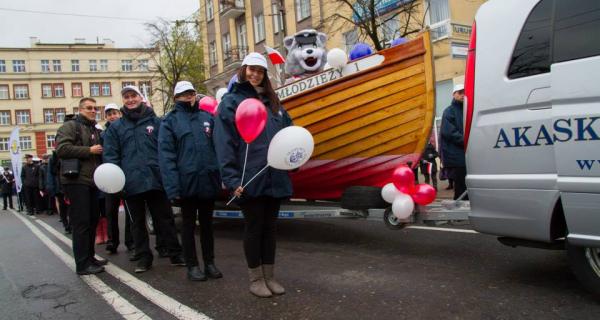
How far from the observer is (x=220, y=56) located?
32.8 metres

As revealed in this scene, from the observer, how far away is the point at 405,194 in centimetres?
474

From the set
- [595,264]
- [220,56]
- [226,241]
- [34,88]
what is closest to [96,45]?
[34,88]

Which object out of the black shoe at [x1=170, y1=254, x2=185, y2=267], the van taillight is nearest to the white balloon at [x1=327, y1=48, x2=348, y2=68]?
the van taillight

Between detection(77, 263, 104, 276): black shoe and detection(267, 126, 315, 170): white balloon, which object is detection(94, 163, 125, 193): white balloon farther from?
detection(267, 126, 315, 170): white balloon

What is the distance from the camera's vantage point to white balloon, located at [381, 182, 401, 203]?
15.8 ft

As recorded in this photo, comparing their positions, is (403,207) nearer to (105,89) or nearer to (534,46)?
(534,46)

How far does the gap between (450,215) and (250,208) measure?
5.94 feet

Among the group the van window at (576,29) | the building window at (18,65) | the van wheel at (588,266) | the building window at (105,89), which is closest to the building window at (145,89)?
the van window at (576,29)

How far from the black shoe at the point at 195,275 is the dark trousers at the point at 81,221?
128 cm

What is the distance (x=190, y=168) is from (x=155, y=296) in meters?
1.09

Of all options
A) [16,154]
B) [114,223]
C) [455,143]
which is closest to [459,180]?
[455,143]

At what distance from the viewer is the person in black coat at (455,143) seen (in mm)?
5879

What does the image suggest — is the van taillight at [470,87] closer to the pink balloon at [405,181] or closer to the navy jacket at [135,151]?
the pink balloon at [405,181]

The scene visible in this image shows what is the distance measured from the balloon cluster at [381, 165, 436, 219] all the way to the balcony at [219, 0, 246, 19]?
26465mm
